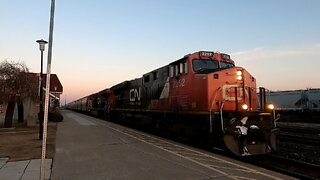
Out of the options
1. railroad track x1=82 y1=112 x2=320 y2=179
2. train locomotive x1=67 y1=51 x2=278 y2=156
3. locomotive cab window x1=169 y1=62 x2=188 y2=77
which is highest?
locomotive cab window x1=169 y1=62 x2=188 y2=77

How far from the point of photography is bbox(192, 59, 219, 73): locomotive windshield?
11461mm

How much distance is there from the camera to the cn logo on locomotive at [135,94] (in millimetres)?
18484

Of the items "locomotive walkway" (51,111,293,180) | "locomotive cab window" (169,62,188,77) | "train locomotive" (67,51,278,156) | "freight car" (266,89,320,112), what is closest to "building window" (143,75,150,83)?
"train locomotive" (67,51,278,156)

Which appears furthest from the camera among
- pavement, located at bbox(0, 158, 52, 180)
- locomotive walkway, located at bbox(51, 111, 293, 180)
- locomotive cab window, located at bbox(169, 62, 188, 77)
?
locomotive cab window, located at bbox(169, 62, 188, 77)

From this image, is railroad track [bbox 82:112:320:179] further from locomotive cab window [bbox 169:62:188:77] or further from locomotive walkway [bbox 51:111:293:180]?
locomotive cab window [bbox 169:62:188:77]

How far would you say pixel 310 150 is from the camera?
11.2m

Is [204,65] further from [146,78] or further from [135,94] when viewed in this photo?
[135,94]

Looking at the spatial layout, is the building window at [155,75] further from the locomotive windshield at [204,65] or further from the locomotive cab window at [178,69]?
the locomotive windshield at [204,65]

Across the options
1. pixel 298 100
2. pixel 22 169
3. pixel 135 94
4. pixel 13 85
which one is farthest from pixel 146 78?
pixel 298 100

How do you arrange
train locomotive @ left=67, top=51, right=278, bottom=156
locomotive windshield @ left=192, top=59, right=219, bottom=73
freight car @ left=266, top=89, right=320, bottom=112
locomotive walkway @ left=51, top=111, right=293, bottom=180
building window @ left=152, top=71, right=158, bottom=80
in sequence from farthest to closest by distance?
freight car @ left=266, top=89, right=320, bottom=112 → building window @ left=152, top=71, right=158, bottom=80 → locomotive windshield @ left=192, top=59, right=219, bottom=73 → train locomotive @ left=67, top=51, right=278, bottom=156 → locomotive walkway @ left=51, top=111, right=293, bottom=180

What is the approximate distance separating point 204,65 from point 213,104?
82.9 inches

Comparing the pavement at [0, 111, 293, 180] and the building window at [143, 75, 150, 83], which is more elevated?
the building window at [143, 75, 150, 83]

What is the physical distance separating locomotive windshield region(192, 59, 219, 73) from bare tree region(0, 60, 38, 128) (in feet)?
42.3

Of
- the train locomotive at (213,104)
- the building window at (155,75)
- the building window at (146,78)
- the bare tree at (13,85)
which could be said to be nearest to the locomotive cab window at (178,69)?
the train locomotive at (213,104)
